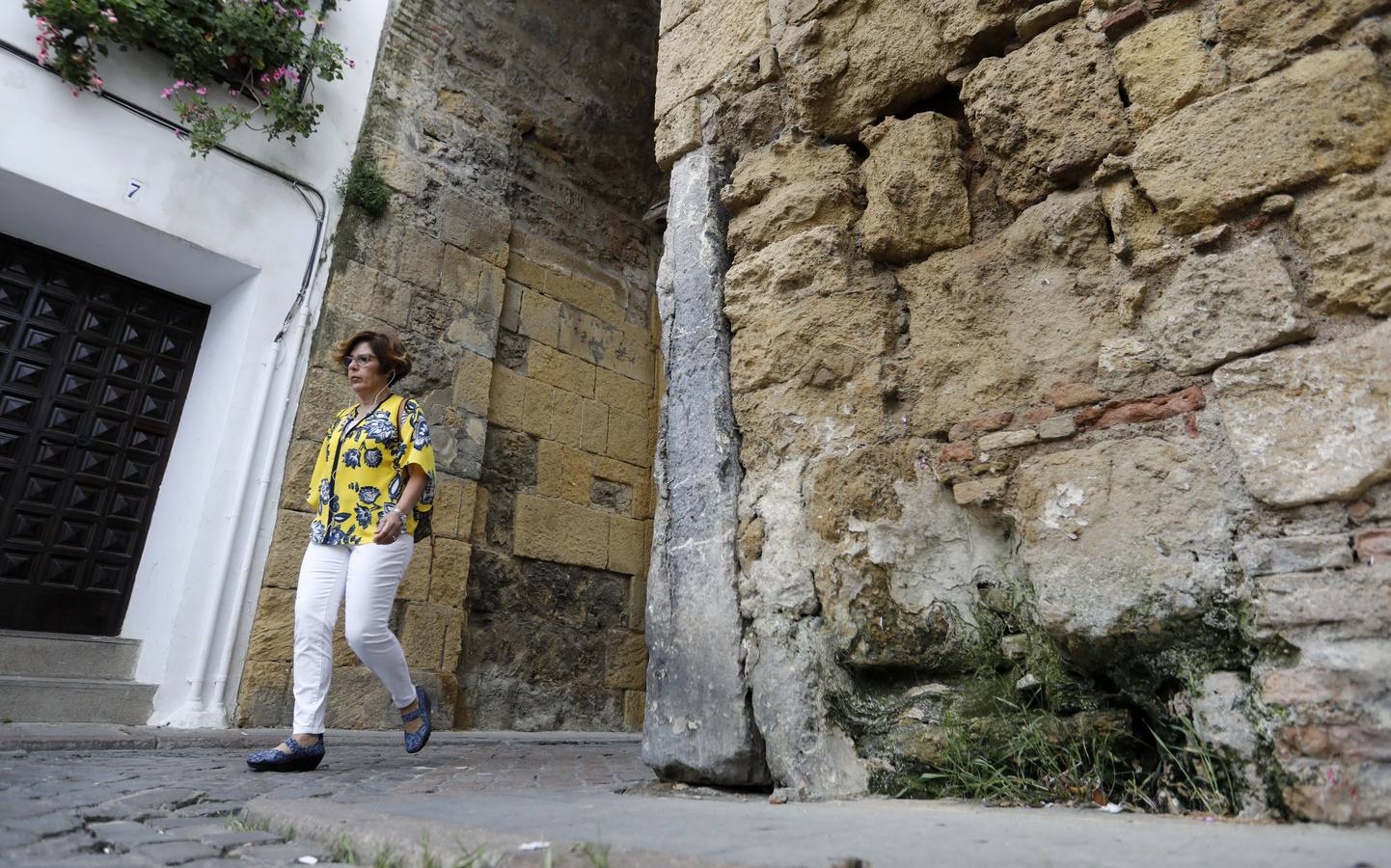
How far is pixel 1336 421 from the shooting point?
5.01 ft

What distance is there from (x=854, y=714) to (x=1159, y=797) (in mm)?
659

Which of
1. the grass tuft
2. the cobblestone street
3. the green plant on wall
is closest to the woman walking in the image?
the cobblestone street

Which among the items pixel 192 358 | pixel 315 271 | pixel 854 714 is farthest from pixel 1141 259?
pixel 192 358

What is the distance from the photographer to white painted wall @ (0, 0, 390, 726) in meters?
3.98

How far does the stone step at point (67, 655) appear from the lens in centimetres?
378

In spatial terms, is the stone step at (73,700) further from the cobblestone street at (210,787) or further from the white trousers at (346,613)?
the white trousers at (346,613)

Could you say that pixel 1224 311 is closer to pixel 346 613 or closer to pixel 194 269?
pixel 346 613

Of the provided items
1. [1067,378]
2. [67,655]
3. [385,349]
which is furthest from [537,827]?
[67,655]

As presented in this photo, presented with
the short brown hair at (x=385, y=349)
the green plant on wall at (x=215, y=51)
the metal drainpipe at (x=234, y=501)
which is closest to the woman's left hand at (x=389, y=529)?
the short brown hair at (x=385, y=349)

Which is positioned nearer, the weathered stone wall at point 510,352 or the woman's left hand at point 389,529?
the woman's left hand at point 389,529

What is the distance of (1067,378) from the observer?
6.26ft

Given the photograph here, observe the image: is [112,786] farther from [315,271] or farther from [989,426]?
[315,271]

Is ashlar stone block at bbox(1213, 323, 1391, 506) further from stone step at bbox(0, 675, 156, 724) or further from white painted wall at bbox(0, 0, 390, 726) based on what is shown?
stone step at bbox(0, 675, 156, 724)

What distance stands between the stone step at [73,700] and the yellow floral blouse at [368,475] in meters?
1.62
